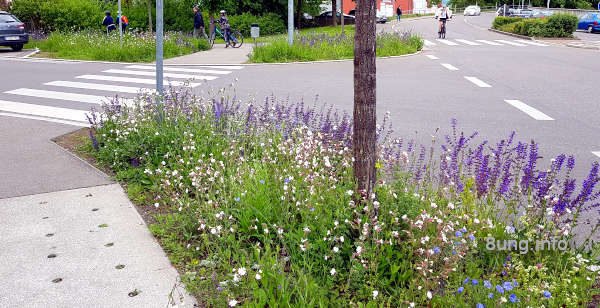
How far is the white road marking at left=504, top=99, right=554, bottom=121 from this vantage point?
9844mm

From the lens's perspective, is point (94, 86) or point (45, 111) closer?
point (45, 111)

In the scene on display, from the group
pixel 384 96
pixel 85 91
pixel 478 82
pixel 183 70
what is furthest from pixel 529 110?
pixel 183 70

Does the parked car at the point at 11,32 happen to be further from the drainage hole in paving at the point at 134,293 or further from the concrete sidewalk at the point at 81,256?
the drainage hole in paving at the point at 134,293

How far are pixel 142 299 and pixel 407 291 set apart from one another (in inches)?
62.2

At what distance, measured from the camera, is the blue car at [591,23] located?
41.9 m

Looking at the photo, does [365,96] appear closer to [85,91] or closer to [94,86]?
[85,91]

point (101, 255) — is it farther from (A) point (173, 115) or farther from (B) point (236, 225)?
(A) point (173, 115)

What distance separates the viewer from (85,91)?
1322cm

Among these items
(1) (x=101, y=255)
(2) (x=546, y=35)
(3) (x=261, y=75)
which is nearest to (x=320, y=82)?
(3) (x=261, y=75)

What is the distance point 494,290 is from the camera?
125 inches

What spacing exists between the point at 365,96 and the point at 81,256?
7.54ft

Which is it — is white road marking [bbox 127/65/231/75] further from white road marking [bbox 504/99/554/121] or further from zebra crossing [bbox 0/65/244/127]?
white road marking [bbox 504/99/554/121]

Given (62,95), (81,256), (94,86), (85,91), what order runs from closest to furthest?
(81,256)
(62,95)
(85,91)
(94,86)

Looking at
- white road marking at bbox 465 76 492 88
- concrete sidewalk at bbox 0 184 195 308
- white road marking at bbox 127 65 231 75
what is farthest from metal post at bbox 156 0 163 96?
white road marking at bbox 127 65 231 75
